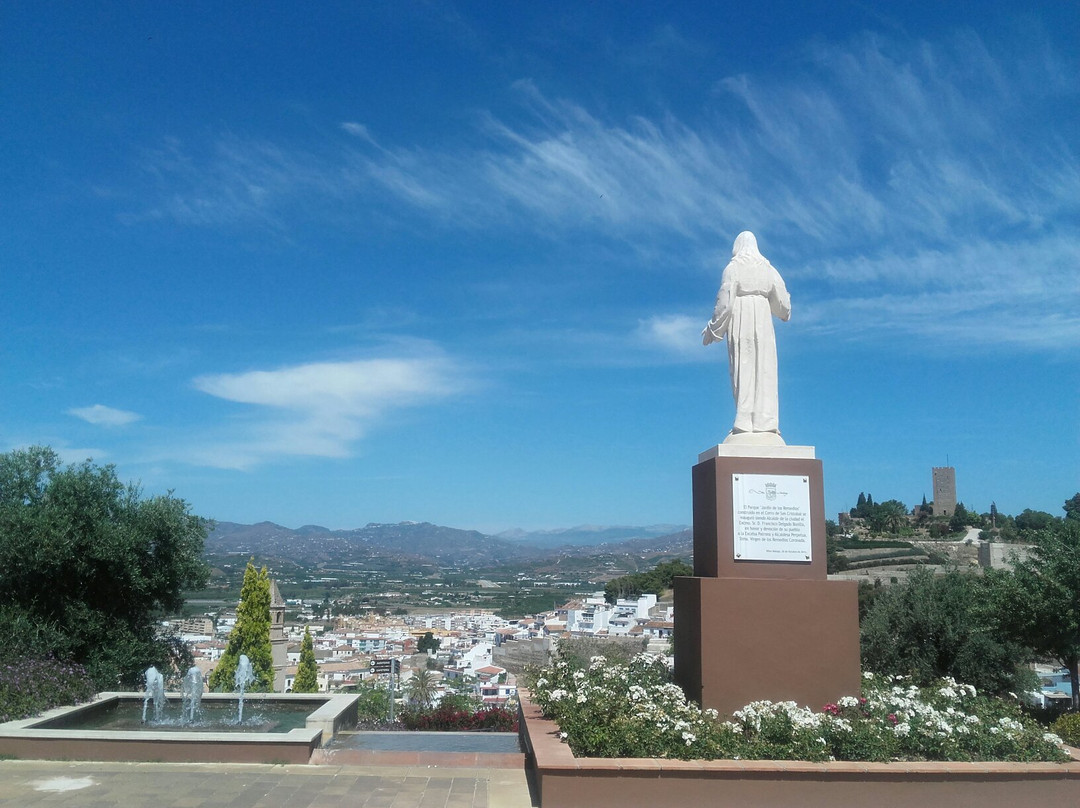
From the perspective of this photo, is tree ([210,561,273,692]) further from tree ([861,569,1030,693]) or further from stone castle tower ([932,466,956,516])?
stone castle tower ([932,466,956,516])

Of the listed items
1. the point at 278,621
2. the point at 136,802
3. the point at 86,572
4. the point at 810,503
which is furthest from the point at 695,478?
the point at 278,621

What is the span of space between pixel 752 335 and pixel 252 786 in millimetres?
6501

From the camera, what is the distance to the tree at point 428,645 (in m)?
67.2

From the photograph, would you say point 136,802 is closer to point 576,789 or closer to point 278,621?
point 576,789

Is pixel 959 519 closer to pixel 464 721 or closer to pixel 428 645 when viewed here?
pixel 428 645

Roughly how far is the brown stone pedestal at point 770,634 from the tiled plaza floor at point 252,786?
2093 mm

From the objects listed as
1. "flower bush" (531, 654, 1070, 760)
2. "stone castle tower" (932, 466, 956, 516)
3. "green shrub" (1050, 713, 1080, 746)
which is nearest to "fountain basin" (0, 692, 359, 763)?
"flower bush" (531, 654, 1070, 760)

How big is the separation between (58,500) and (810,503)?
10163mm

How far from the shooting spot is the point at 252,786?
6.90 m

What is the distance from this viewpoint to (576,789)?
6.16m

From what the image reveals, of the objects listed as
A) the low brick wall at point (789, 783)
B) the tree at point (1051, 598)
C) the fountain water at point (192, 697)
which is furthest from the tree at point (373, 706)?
the tree at point (1051, 598)

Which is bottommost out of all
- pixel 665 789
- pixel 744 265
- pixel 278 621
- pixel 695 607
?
pixel 278 621

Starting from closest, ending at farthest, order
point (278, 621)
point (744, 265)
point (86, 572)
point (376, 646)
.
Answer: point (744, 265) → point (86, 572) → point (278, 621) → point (376, 646)

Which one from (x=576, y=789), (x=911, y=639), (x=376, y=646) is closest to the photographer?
(x=576, y=789)
